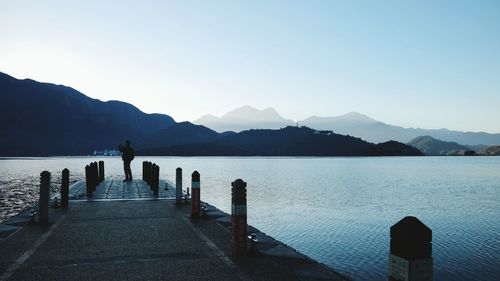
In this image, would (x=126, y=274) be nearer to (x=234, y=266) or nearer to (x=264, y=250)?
(x=234, y=266)

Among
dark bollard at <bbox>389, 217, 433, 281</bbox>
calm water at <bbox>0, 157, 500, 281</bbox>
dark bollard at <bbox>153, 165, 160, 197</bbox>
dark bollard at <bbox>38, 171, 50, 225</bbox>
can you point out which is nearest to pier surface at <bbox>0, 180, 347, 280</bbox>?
dark bollard at <bbox>38, 171, 50, 225</bbox>

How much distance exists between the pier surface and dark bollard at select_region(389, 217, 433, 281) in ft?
10.8

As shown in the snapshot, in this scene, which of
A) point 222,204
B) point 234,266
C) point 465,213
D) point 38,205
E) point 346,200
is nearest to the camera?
point 234,266

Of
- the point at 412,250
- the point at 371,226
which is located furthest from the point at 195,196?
the point at 371,226

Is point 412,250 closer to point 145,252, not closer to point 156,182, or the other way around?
point 145,252

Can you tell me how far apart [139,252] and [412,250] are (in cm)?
645

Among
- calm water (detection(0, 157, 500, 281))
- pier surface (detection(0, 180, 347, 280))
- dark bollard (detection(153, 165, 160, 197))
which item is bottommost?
calm water (detection(0, 157, 500, 281))

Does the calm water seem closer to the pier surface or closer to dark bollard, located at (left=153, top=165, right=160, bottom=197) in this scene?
the pier surface

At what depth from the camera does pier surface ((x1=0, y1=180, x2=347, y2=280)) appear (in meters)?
7.43

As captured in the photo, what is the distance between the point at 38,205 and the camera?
1302 centimetres

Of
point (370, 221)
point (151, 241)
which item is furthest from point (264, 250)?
point (370, 221)

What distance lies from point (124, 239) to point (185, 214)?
4357 millimetres

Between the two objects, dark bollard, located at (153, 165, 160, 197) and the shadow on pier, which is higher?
dark bollard, located at (153, 165, 160, 197)

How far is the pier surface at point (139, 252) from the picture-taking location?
7.43 m
